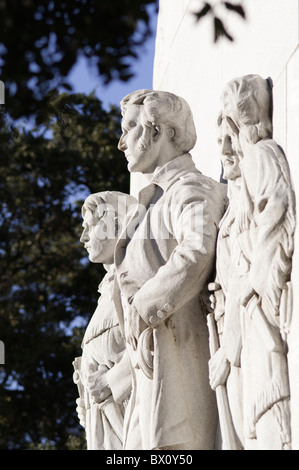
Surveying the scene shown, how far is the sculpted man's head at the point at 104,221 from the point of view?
33.5 feet

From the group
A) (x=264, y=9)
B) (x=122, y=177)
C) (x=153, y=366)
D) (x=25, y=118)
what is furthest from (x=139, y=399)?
(x=122, y=177)

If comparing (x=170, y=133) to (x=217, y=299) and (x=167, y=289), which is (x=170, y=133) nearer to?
(x=167, y=289)

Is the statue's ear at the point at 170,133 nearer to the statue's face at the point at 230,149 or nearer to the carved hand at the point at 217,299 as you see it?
the statue's face at the point at 230,149

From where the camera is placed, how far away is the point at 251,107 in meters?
7.42

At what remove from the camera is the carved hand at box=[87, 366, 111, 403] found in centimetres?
974

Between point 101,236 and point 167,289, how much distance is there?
244 cm

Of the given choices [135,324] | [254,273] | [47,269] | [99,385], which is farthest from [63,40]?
[47,269]

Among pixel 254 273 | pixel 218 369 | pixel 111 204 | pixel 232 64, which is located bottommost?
pixel 218 369

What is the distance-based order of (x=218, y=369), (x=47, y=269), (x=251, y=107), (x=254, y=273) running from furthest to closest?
(x=47, y=269), (x=218, y=369), (x=251, y=107), (x=254, y=273)

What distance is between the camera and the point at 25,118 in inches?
207

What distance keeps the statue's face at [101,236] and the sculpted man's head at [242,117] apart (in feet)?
8.72

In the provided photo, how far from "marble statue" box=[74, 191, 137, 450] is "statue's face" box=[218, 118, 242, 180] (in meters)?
2.15

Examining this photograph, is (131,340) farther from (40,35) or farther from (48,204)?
(48,204)

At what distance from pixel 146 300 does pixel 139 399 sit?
70 cm
